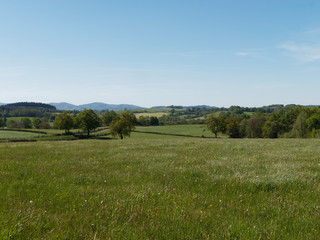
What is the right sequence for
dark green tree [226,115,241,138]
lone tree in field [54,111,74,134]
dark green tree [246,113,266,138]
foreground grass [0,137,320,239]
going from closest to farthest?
foreground grass [0,137,320,239] → lone tree in field [54,111,74,134] → dark green tree [246,113,266,138] → dark green tree [226,115,241,138]

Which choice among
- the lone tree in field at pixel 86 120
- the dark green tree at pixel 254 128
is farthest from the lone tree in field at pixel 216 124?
the lone tree in field at pixel 86 120

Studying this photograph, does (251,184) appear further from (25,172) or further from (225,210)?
(25,172)

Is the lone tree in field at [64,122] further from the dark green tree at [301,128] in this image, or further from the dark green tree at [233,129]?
the dark green tree at [301,128]

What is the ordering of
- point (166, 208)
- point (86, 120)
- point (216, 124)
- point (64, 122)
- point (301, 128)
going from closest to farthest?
point (166, 208) < point (301, 128) < point (86, 120) < point (64, 122) < point (216, 124)

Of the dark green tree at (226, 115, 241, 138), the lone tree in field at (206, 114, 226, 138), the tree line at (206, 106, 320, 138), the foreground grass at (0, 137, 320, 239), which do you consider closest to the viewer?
the foreground grass at (0, 137, 320, 239)

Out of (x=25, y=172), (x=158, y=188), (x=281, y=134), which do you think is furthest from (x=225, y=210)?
(x=281, y=134)

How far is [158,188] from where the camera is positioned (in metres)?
6.06

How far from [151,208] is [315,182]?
5595 millimetres

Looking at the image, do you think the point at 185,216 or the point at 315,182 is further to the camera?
the point at 315,182

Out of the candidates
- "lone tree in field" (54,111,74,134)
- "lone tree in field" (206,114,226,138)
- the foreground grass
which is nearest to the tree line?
"lone tree in field" (206,114,226,138)

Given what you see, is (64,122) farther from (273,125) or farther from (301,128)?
(301,128)

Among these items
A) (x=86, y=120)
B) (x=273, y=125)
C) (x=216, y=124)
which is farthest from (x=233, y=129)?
(x=86, y=120)

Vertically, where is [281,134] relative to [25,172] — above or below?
below

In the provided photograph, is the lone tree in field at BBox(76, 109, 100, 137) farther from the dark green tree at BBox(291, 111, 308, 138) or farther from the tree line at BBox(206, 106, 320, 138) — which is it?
the dark green tree at BBox(291, 111, 308, 138)
